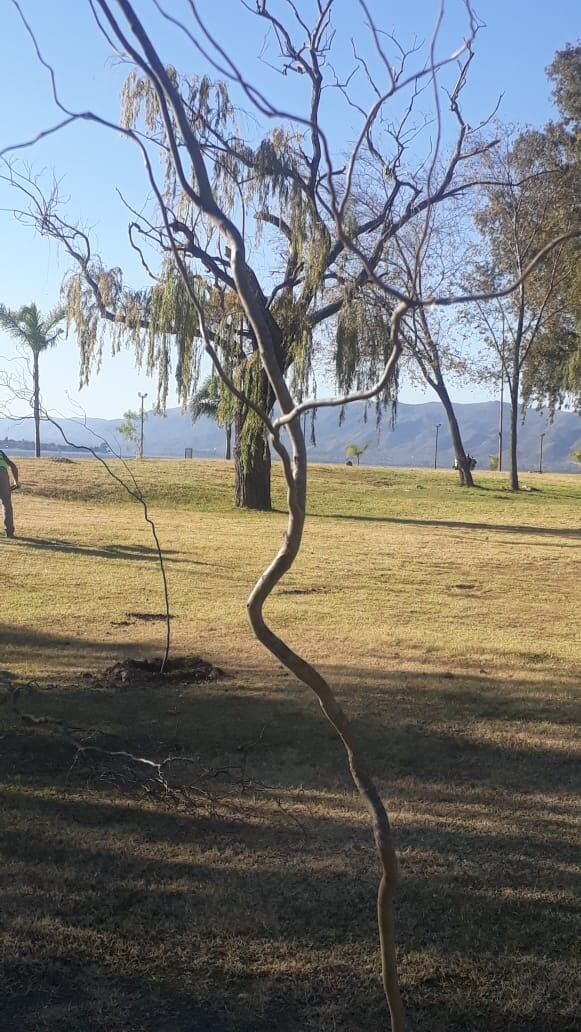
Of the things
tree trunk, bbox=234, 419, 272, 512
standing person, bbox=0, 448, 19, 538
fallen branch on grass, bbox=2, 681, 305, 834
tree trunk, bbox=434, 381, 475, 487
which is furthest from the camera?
tree trunk, bbox=434, 381, 475, 487

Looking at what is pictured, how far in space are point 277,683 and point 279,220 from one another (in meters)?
12.1

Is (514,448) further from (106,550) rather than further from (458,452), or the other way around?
(106,550)

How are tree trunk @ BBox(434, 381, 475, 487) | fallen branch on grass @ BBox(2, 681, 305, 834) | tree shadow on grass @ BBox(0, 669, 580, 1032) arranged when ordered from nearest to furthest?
tree shadow on grass @ BBox(0, 669, 580, 1032)
fallen branch on grass @ BBox(2, 681, 305, 834)
tree trunk @ BBox(434, 381, 475, 487)

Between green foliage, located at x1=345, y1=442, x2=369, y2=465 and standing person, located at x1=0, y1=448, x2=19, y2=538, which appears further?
green foliage, located at x1=345, y1=442, x2=369, y2=465

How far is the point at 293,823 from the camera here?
4.05 m

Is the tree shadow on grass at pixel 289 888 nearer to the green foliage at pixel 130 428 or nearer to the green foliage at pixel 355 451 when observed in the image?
the green foliage at pixel 355 451

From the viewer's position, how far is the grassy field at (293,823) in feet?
9.29

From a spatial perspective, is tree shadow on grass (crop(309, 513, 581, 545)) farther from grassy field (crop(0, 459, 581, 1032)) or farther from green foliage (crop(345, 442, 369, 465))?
green foliage (crop(345, 442, 369, 465))

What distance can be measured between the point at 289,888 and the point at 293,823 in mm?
575

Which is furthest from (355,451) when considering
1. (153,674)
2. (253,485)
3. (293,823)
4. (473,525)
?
(293,823)

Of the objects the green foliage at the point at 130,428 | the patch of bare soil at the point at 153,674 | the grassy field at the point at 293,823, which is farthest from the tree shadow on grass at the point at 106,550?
the green foliage at the point at 130,428

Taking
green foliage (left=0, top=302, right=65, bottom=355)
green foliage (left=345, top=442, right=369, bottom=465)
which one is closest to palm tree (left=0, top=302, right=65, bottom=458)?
green foliage (left=0, top=302, right=65, bottom=355)

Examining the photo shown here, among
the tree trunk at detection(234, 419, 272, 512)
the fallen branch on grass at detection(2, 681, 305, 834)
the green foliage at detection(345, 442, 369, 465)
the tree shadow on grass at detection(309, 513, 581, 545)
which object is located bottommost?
the fallen branch on grass at detection(2, 681, 305, 834)

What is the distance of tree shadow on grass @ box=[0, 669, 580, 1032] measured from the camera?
2.77 meters
